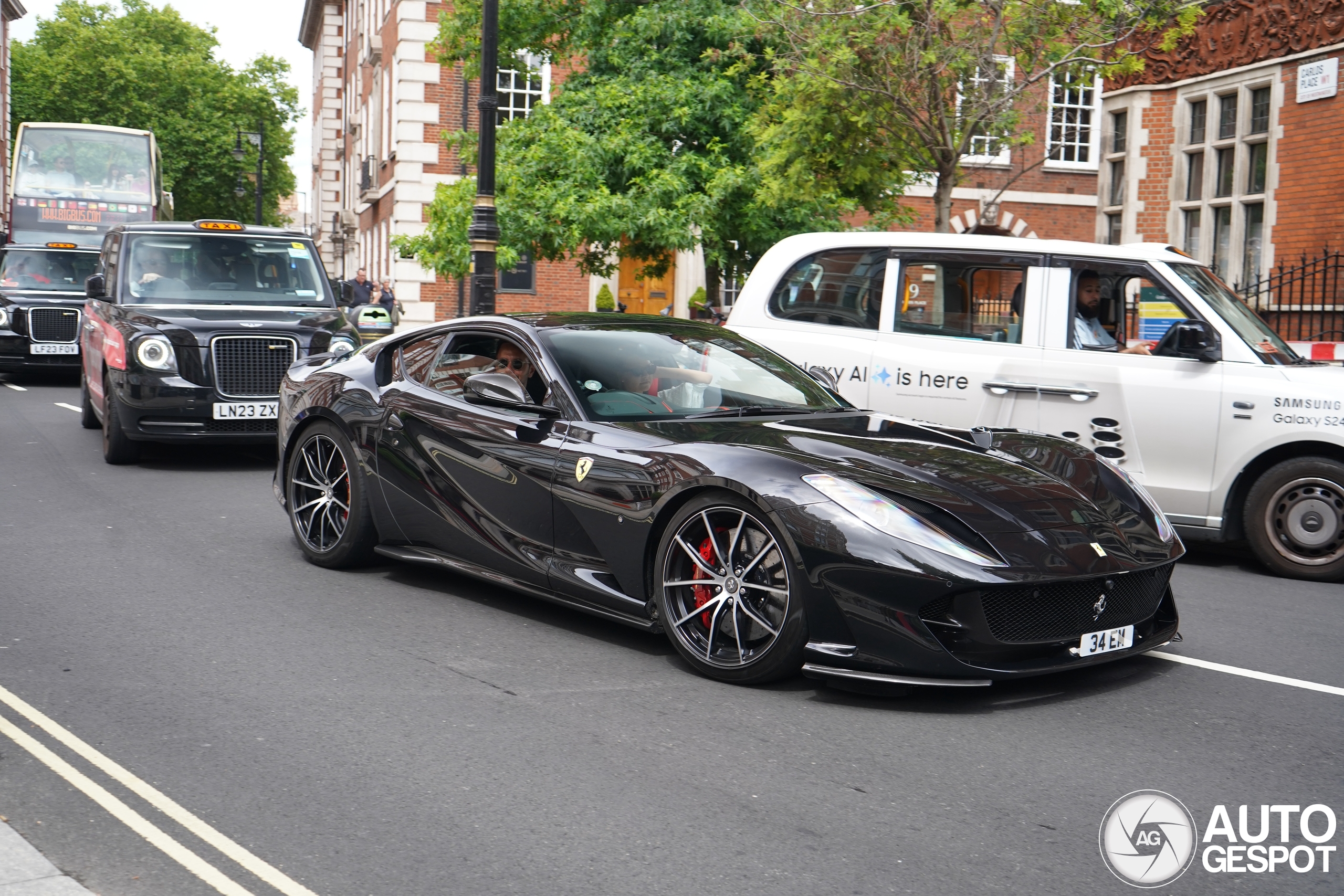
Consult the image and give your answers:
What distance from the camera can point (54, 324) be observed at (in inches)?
798

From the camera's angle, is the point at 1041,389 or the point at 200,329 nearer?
the point at 1041,389

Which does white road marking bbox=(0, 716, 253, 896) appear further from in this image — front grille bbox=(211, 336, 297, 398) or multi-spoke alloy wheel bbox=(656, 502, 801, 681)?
front grille bbox=(211, 336, 297, 398)

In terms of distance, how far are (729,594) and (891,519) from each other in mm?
702

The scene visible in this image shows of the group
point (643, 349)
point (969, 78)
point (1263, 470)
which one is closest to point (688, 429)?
point (643, 349)

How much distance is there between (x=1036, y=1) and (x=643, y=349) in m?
9.97

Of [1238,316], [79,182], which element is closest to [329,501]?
[1238,316]

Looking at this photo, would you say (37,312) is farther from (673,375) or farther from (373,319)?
(673,375)

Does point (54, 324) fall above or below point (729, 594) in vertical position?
above

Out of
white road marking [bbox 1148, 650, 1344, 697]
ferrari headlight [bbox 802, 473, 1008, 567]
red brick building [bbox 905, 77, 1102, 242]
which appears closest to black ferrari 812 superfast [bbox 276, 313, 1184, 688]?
ferrari headlight [bbox 802, 473, 1008, 567]

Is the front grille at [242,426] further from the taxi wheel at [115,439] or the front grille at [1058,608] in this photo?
the front grille at [1058,608]

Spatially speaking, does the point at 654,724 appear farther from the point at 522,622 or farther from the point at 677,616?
the point at 522,622

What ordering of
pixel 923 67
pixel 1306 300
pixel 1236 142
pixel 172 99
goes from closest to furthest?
pixel 923 67, pixel 1306 300, pixel 1236 142, pixel 172 99

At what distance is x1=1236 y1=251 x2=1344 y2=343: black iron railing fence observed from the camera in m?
17.0

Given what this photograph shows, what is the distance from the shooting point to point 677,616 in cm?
538
